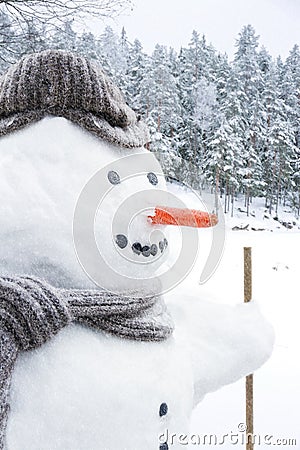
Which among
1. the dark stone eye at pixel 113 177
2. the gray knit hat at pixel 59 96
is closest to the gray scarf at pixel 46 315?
the dark stone eye at pixel 113 177

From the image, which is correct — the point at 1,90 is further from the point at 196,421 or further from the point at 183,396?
the point at 196,421

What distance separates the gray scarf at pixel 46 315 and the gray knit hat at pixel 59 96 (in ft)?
1.14

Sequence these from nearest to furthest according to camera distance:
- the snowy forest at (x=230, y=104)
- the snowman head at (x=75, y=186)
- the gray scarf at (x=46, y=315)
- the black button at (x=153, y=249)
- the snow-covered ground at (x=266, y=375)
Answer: the gray scarf at (x=46, y=315) → the snowman head at (x=75, y=186) → the black button at (x=153, y=249) → the snow-covered ground at (x=266, y=375) → the snowy forest at (x=230, y=104)

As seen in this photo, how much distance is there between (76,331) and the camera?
2.73 feet

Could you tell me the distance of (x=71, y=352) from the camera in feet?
2.66

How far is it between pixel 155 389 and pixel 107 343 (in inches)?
5.1

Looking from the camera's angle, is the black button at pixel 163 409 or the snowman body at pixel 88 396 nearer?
the snowman body at pixel 88 396

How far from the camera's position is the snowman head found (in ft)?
2.83

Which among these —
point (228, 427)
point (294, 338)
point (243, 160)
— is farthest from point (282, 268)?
point (243, 160)

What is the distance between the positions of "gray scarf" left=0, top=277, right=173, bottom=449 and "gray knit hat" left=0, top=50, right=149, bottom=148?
1.14 ft

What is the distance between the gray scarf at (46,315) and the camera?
0.75 m

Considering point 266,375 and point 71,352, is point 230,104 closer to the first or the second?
point 266,375

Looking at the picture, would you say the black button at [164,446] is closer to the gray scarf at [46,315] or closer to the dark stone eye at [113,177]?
the gray scarf at [46,315]

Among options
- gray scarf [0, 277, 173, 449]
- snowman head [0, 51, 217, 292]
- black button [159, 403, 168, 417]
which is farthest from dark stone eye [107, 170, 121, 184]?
black button [159, 403, 168, 417]
